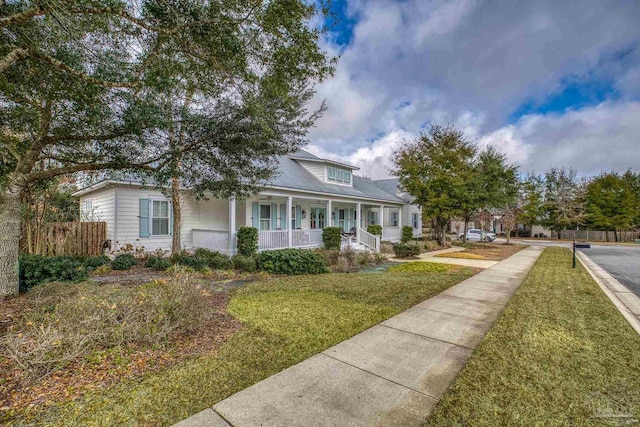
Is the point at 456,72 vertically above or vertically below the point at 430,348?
above

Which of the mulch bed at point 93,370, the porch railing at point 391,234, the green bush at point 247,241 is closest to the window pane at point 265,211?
the green bush at point 247,241

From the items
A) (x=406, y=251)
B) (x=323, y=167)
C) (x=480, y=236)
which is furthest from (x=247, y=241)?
(x=480, y=236)

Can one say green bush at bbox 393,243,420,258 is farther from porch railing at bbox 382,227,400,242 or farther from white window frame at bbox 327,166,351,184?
→ white window frame at bbox 327,166,351,184

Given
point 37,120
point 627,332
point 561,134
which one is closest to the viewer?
point 627,332

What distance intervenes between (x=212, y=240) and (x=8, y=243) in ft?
22.2

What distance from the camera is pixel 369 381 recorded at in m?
3.05

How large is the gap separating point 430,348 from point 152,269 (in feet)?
30.0

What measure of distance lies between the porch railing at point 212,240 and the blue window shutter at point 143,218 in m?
1.93

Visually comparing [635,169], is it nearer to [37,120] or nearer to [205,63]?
[205,63]

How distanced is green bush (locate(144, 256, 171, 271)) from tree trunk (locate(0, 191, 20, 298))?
369 centimetres

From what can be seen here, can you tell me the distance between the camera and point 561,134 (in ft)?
76.1

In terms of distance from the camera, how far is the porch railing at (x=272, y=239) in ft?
41.4

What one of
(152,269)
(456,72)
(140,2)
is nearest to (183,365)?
(140,2)

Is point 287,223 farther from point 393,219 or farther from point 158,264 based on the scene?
point 393,219
